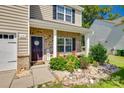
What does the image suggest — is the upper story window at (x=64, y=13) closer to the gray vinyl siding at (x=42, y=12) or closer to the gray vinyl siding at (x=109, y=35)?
the gray vinyl siding at (x=42, y=12)

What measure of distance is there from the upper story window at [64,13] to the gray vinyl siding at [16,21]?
591 centimetres

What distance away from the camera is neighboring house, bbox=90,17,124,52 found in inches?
1036

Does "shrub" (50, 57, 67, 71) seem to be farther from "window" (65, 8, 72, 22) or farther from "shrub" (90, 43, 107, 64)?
"window" (65, 8, 72, 22)

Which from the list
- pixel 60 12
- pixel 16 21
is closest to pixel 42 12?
pixel 60 12

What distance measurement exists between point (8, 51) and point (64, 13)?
8.88m

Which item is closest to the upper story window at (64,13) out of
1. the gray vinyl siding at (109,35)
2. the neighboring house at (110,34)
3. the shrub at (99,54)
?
the shrub at (99,54)

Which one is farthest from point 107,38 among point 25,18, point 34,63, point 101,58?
point 25,18

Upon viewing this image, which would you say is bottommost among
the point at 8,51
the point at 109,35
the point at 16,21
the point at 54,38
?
the point at 8,51

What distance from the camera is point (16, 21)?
Answer: 368 inches

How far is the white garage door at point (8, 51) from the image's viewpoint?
8.96m

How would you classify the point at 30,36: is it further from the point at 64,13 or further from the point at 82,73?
the point at 64,13

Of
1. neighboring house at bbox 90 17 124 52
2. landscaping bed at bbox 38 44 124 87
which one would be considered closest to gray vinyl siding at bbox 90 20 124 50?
neighboring house at bbox 90 17 124 52

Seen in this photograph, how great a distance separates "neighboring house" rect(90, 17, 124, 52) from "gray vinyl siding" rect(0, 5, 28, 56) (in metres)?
19.0

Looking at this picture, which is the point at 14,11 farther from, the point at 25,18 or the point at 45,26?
the point at 45,26
